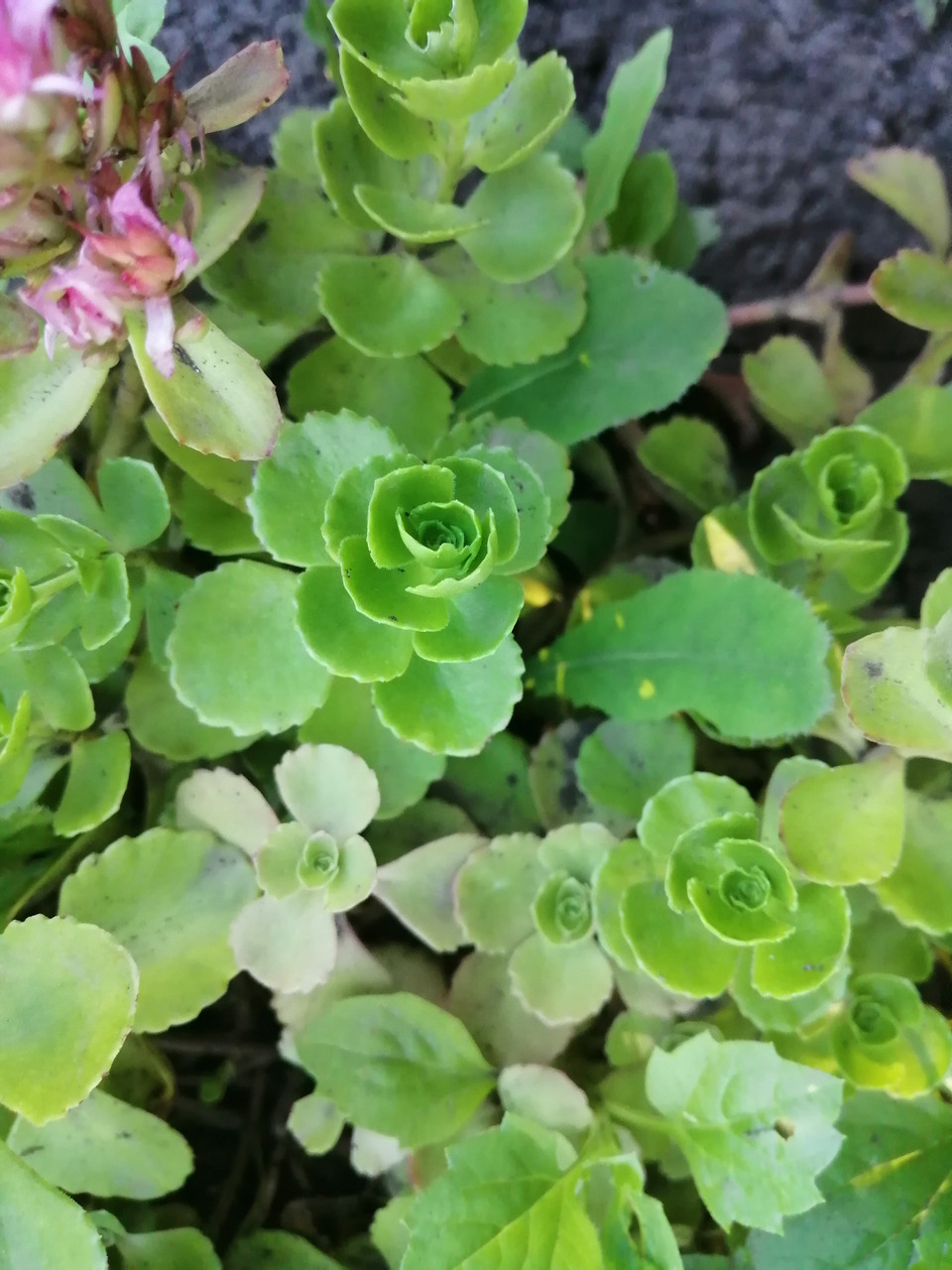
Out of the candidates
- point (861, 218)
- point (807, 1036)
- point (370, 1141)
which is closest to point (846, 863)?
point (807, 1036)

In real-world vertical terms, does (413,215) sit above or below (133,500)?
above

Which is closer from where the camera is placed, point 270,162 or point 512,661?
point 512,661

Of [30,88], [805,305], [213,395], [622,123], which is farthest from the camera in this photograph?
[805,305]

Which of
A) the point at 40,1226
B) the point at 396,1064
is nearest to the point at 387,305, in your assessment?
the point at 396,1064

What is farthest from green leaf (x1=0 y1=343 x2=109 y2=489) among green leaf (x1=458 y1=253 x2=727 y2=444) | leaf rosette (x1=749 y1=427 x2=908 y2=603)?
leaf rosette (x1=749 y1=427 x2=908 y2=603)

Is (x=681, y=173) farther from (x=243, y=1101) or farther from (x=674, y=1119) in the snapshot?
(x=243, y=1101)

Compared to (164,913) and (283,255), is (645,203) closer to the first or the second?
(283,255)

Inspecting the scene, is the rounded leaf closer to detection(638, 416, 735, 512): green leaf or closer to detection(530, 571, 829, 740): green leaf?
detection(530, 571, 829, 740): green leaf
